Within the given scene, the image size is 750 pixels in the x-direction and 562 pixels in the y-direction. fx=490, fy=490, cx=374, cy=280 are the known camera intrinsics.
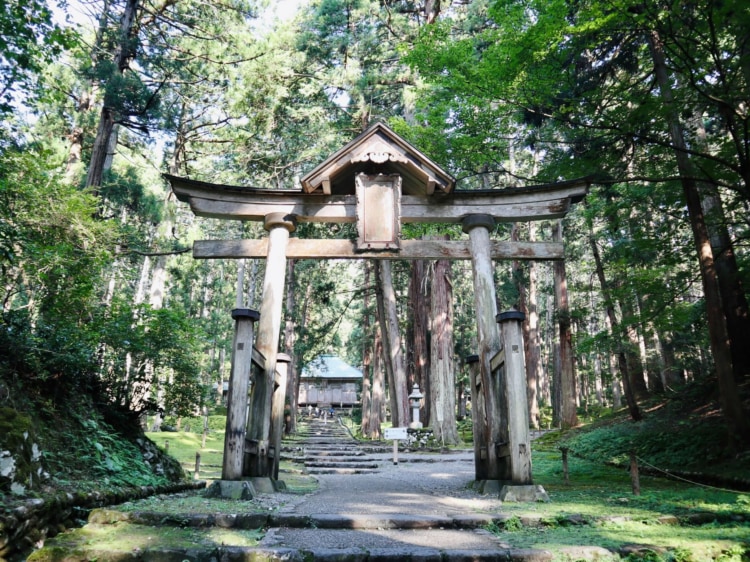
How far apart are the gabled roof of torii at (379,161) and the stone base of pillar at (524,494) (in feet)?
14.8

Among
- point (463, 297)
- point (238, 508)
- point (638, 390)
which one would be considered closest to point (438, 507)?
point (238, 508)

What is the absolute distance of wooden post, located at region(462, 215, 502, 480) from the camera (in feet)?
23.1

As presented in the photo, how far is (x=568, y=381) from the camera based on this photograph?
62.9 ft

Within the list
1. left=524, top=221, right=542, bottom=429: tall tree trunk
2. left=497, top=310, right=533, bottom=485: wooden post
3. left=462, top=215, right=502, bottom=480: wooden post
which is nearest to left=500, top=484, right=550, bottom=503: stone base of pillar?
left=497, top=310, right=533, bottom=485: wooden post

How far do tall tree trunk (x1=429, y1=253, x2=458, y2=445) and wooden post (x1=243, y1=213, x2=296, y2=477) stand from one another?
10.9 meters

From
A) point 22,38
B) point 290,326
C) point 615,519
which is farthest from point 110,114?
point 615,519

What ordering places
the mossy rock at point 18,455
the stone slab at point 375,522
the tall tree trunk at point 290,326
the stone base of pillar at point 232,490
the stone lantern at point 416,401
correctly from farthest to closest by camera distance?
the tall tree trunk at point 290,326 → the stone lantern at point 416,401 → the stone base of pillar at point 232,490 → the stone slab at point 375,522 → the mossy rock at point 18,455

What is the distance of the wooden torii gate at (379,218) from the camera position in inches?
290

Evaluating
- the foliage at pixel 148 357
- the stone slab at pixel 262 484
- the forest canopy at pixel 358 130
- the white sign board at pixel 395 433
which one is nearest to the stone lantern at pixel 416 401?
the forest canopy at pixel 358 130

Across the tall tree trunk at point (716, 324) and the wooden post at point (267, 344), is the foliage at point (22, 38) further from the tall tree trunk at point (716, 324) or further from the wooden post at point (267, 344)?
the tall tree trunk at point (716, 324)

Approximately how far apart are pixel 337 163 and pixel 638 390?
55.9ft

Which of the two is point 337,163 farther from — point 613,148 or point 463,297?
point 463,297

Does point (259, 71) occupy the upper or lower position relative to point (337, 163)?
upper

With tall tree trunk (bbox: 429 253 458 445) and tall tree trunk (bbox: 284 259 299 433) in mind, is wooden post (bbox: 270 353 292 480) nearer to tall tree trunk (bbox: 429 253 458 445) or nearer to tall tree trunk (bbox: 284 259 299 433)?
tall tree trunk (bbox: 429 253 458 445)
